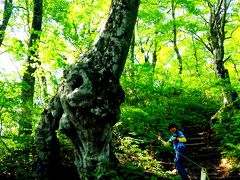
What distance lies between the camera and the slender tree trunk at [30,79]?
9508mm

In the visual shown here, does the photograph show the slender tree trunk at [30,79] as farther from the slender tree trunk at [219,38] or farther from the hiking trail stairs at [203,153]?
the slender tree trunk at [219,38]

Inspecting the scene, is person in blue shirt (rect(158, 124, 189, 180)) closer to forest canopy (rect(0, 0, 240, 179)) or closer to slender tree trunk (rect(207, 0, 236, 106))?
forest canopy (rect(0, 0, 240, 179))

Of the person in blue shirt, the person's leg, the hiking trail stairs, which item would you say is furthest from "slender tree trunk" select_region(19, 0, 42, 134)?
the hiking trail stairs

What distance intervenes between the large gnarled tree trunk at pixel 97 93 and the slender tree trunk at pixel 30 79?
8.68 feet

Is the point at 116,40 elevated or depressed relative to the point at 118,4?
depressed

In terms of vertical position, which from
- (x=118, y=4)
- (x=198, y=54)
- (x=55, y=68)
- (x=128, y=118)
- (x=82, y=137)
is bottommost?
(x=82, y=137)

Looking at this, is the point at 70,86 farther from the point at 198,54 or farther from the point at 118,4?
the point at 198,54

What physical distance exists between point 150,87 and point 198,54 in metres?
19.4

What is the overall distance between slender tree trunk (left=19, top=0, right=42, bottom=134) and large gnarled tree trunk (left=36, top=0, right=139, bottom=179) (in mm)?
2646

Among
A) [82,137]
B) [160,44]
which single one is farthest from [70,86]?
[160,44]

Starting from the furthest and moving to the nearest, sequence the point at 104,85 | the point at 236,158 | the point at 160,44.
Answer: the point at 160,44 < the point at 236,158 < the point at 104,85

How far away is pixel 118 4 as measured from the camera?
7109 mm

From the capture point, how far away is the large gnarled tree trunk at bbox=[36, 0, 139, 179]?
665 cm


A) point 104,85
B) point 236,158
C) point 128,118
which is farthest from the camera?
point 128,118
